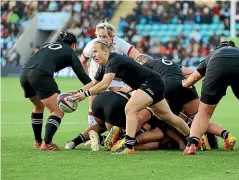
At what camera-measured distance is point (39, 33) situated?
151 feet

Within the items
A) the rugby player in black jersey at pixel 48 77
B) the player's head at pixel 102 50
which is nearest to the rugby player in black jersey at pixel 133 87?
the player's head at pixel 102 50

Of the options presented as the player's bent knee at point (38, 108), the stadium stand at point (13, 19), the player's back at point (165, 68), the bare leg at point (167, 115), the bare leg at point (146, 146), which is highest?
the player's back at point (165, 68)

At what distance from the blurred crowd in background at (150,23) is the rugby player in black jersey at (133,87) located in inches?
1077

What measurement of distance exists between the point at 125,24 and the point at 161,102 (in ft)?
103

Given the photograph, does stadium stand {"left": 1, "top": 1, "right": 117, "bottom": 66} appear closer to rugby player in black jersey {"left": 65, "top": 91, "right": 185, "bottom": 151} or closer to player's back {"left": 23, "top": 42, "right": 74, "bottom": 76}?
player's back {"left": 23, "top": 42, "right": 74, "bottom": 76}

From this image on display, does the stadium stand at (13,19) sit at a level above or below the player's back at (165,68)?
below

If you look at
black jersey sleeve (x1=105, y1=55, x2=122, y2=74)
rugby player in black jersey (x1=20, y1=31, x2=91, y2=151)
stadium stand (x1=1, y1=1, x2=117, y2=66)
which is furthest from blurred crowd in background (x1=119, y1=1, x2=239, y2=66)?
black jersey sleeve (x1=105, y1=55, x2=122, y2=74)

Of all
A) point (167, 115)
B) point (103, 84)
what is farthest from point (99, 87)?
point (167, 115)

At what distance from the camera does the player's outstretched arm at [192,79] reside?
10539 mm

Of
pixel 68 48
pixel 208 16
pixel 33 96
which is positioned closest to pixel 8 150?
pixel 33 96

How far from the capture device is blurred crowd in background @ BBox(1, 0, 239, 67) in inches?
1523

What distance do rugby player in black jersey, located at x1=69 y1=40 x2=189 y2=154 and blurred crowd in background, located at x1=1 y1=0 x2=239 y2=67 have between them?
27351mm

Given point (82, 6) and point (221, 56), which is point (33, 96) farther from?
point (82, 6)

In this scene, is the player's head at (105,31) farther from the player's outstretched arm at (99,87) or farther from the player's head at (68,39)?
the player's outstretched arm at (99,87)
